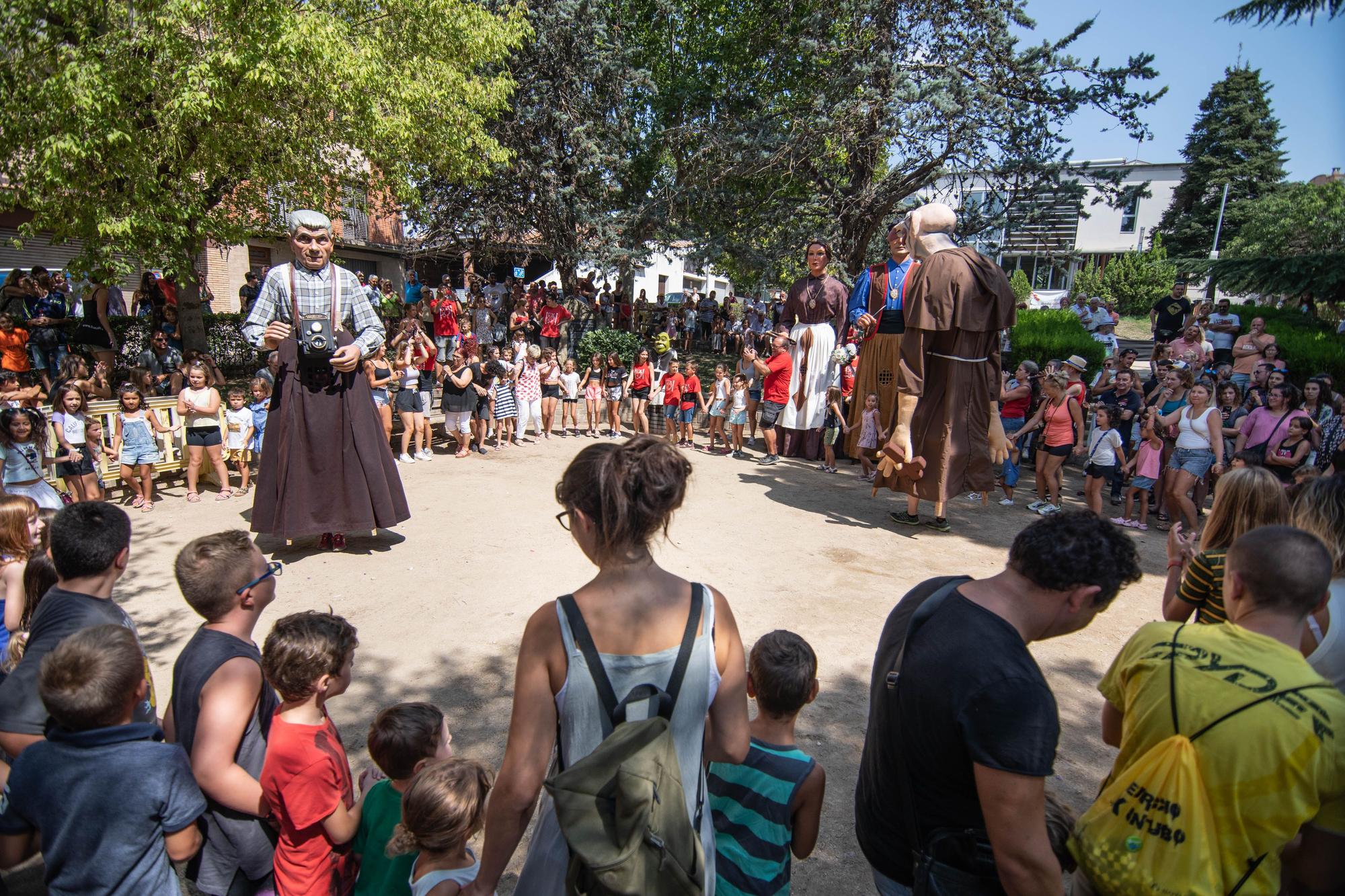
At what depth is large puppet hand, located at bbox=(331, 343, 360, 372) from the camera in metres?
5.46

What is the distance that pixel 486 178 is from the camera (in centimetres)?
1847

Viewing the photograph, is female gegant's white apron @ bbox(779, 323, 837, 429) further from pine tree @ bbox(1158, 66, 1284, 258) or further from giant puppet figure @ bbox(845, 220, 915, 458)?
pine tree @ bbox(1158, 66, 1284, 258)

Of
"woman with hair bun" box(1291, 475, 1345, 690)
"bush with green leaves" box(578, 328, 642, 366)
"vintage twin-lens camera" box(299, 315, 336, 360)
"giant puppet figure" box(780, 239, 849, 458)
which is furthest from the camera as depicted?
"bush with green leaves" box(578, 328, 642, 366)

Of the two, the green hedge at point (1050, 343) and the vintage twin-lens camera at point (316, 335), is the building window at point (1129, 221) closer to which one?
the green hedge at point (1050, 343)

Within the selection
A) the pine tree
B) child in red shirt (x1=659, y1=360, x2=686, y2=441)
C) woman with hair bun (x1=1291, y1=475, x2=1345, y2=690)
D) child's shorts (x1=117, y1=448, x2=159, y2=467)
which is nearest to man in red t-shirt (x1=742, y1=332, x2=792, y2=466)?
child in red shirt (x1=659, y1=360, x2=686, y2=441)

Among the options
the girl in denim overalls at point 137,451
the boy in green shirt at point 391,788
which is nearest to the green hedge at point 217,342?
the girl in denim overalls at point 137,451

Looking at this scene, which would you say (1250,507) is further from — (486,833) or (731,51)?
(731,51)

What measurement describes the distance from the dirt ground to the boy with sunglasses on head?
0.95 meters

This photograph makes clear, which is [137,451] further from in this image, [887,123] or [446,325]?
[887,123]

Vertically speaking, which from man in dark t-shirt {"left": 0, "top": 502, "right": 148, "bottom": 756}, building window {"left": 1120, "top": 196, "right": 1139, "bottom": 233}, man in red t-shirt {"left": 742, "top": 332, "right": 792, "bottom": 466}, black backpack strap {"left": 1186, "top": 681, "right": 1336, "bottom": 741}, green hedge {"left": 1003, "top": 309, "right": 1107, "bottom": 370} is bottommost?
man in dark t-shirt {"left": 0, "top": 502, "right": 148, "bottom": 756}

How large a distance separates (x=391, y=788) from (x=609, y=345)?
12892 millimetres

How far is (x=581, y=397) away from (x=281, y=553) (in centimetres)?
861

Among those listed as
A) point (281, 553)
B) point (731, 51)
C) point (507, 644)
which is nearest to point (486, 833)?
point (507, 644)

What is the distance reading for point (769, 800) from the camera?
7.07 ft
